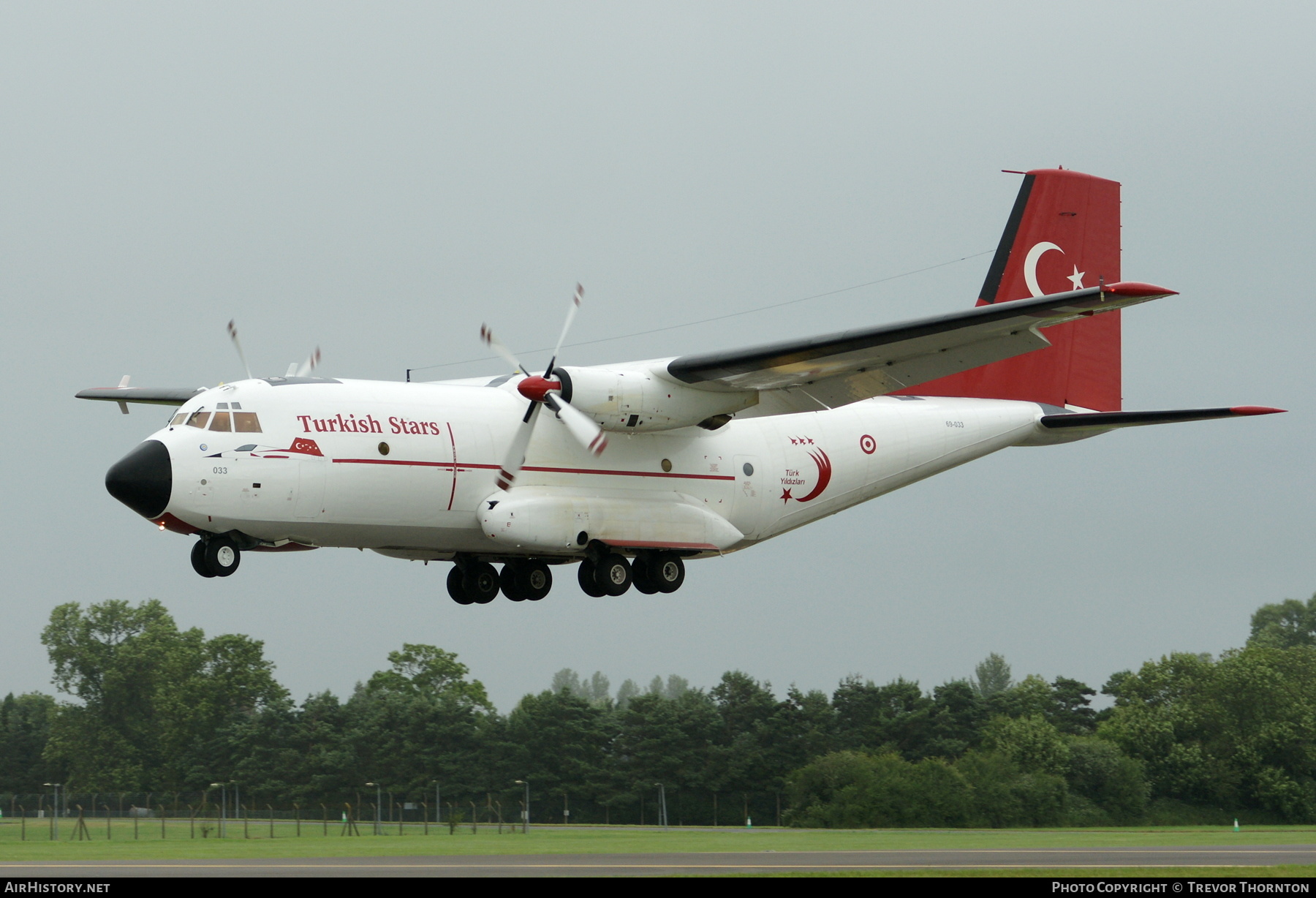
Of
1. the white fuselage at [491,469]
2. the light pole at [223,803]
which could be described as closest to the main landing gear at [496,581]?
the white fuselage at [491,469]

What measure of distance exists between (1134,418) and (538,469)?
9.98 metres

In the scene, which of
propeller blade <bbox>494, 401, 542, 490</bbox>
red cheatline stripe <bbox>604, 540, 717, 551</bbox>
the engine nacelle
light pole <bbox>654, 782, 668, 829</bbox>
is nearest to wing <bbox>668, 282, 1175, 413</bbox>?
the engine nacelle

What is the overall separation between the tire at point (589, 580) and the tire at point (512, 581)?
46.9 inches

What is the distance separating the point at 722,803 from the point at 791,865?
77.8 feet

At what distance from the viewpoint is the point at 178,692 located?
189ft

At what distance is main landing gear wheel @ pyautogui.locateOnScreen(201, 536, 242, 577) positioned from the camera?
1950 cm

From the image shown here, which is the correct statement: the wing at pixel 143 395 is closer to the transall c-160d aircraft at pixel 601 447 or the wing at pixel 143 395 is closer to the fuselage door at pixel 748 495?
the transall c-160d aircraft at pixel 601 447

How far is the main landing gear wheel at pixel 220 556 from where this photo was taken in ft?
64.0

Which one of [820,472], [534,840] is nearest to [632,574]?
[820,472]

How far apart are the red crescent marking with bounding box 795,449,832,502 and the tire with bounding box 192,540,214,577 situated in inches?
369

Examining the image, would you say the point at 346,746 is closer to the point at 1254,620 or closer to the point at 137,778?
the point at 137,778

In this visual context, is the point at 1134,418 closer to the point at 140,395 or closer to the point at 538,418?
the point at 538,418
